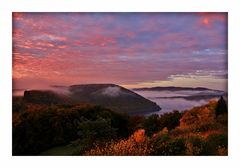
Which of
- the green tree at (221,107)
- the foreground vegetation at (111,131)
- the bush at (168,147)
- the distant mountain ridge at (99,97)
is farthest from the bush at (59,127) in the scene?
the green tree at (221,107)

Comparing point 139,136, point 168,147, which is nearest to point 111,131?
point 139,136

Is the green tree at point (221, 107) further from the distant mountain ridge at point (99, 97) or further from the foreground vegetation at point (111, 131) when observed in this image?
the distant mountain ridge at point (99, 97)

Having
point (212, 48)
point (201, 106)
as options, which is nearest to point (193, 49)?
point (212, 48)

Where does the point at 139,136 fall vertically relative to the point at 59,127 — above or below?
below

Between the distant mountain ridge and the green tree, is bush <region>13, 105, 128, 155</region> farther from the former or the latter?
the green tree

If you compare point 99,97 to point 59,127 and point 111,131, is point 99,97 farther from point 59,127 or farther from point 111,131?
point 59,127

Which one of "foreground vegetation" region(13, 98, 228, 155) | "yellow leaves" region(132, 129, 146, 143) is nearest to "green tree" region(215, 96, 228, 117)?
"foreground vegetation" region(13, 98, 228, 155)
